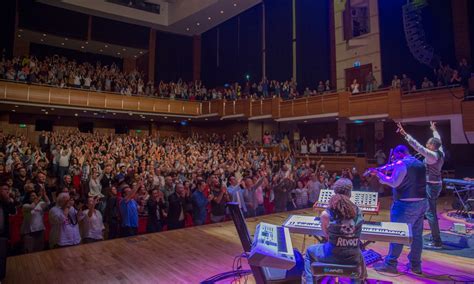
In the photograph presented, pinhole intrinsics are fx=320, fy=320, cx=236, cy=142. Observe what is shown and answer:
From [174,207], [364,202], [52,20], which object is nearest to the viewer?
[364,202]

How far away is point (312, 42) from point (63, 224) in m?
13.7

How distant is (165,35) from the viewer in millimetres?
19344

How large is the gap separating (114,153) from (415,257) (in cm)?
916

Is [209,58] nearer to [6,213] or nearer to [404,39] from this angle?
[404,39]

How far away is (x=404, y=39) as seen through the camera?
40.5ft

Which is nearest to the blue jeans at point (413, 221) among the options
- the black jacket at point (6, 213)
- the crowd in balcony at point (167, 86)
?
the black jacket at point (6, 213)

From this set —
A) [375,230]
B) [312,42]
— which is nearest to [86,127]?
[312,42]

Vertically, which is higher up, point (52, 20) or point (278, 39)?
point (52, 20)

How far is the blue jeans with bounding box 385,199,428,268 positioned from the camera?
326 centimetres

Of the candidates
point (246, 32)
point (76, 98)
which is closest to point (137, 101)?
point (76, 98)

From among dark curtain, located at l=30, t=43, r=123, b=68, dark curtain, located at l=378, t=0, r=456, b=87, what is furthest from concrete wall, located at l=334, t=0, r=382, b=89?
dark curtain, located at l=30, t=43, r=123, b=68

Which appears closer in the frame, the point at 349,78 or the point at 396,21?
the point at 396,21

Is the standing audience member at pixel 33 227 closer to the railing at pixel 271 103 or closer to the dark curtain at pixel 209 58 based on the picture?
the railing at pixel 271 103

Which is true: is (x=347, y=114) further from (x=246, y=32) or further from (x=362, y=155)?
(x=246, y=32)
